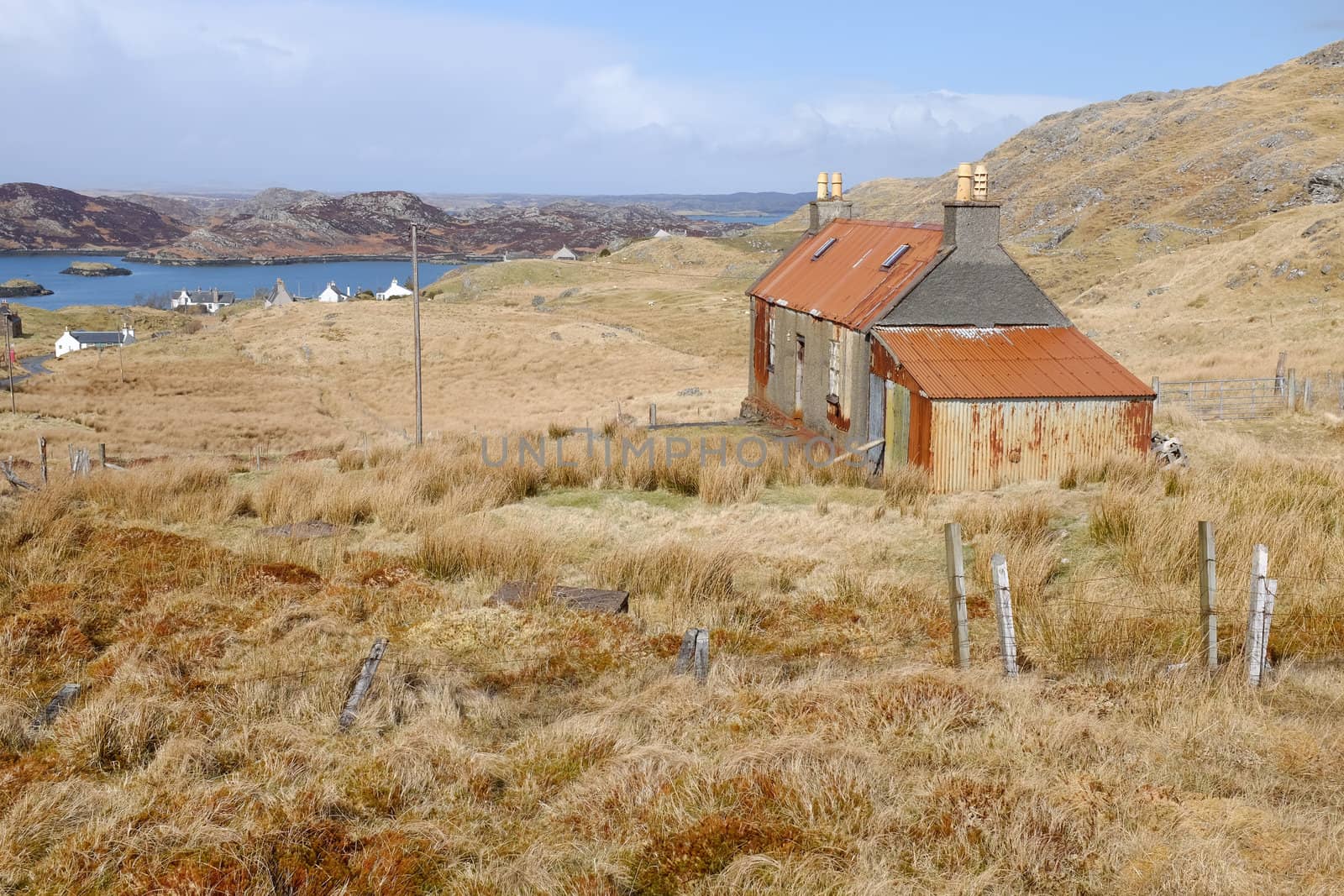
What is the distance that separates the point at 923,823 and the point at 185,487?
14062mm

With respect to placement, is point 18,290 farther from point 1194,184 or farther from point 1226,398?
point 1226,398

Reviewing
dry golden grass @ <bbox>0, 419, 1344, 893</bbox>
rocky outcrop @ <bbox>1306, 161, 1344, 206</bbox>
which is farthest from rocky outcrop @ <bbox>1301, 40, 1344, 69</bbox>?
dry golden grass @ <bbox>0, 419, 1344, 893</bbox>

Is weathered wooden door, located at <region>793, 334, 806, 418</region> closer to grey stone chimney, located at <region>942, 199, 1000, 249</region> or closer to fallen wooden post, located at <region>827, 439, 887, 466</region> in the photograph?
fallen wooden post, located at <region>827, 439, 887, 466</region>

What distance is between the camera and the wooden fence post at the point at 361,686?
7.29 m

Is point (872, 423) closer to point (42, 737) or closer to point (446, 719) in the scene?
point (446, 719)

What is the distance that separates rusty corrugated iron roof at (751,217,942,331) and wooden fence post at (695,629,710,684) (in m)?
12.5

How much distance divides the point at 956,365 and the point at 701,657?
12.0 metres

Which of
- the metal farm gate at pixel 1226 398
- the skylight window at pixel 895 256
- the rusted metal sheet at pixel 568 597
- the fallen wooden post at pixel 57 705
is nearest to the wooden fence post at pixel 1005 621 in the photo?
the rusted metal sheet at pixel 568 597

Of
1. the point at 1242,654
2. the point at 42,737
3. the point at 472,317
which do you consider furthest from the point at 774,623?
the point at 472,317

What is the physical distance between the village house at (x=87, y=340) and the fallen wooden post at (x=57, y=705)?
3677 inches

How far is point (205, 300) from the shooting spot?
7037 inches

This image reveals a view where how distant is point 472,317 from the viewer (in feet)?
270

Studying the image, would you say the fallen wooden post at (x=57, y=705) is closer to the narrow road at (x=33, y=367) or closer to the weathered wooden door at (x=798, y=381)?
the weathered wooden door at (x=798, y=381)

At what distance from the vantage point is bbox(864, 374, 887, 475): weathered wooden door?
19391mm
